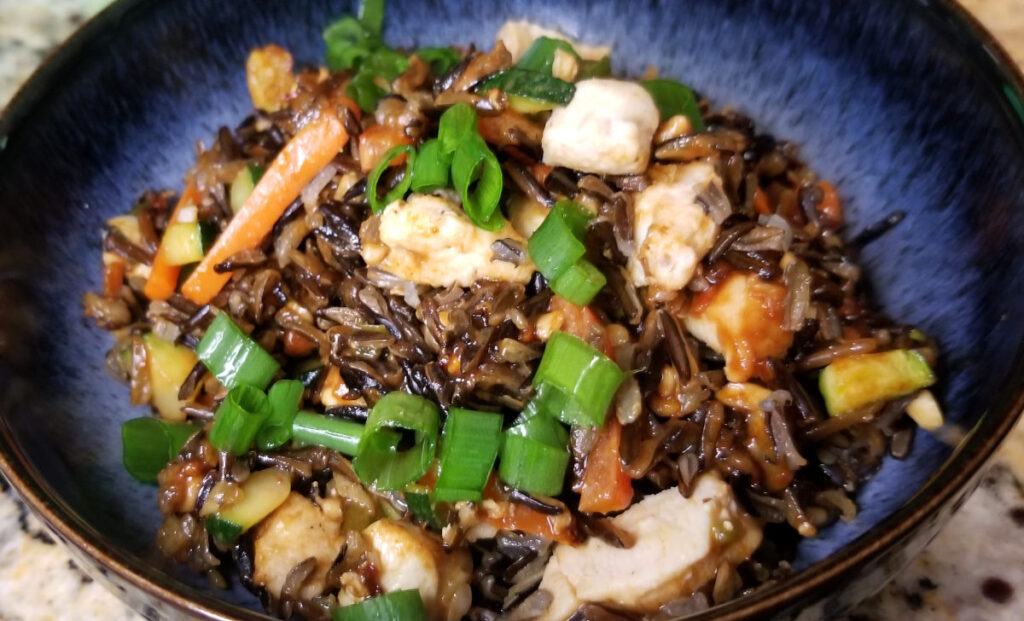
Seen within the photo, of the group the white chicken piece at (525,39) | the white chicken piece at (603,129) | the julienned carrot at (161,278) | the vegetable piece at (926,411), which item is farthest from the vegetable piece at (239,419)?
the vegetable piece at (926,411)

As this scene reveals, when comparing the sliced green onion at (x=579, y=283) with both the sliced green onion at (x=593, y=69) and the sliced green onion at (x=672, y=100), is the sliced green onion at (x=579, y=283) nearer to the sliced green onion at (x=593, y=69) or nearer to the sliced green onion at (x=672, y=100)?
the sliced green onion at (x=672, y=100)

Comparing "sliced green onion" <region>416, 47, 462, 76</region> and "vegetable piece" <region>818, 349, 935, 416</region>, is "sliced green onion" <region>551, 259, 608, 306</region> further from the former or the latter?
"sliced green onion" <region>416, 47, 462, 76</region>

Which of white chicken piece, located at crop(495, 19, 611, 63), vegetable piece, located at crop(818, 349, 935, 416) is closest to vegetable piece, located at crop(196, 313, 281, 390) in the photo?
white chicken piece, located at crop(495, 19, 611, 63)

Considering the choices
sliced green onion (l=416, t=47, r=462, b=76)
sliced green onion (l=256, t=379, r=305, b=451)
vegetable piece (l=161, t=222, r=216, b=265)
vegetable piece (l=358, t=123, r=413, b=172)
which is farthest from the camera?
sliced green onion (l=416, t=47, r=462, b=76)

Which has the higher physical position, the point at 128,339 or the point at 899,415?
the point at 899,415

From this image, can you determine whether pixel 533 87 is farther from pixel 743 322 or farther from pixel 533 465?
pixel 533 465

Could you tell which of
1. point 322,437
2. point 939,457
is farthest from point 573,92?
point 939,457

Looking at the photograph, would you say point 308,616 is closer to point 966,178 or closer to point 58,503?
point 58,503
